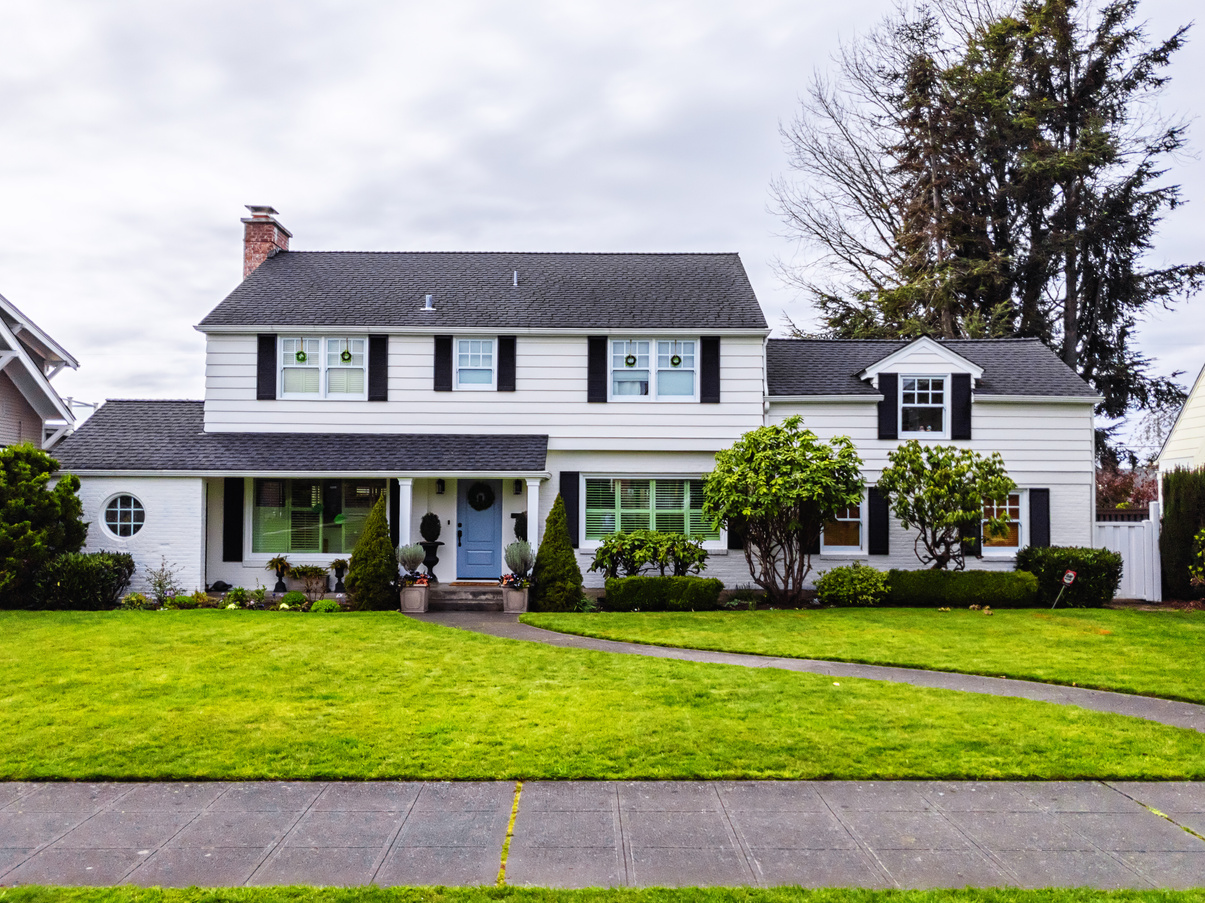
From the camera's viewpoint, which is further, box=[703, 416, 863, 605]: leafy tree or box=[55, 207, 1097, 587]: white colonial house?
box=[55, 207, 1097, 587]: white colonial house

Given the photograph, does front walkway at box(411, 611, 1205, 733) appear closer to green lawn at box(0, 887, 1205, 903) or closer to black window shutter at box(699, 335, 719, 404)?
green lawn at box(0, 887, 1205, 903)

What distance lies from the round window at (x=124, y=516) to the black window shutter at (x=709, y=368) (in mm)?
11193

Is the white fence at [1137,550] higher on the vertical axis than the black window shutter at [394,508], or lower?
lower

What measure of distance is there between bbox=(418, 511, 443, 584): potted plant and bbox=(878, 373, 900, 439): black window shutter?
367 inches

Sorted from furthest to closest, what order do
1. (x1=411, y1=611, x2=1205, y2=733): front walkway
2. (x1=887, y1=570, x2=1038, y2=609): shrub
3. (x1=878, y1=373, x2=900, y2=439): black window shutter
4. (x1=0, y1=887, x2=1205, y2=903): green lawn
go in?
(x1=878, y1=373, x2=900, y2=439): black window shutter, (x1=887, y1=570, x2=1038, y2=609): shrub, (x1=411, y1=611, x2=1205, y2=733): front walkway, (x1=0, y1=887, x2=1205, y2=903): green lawn

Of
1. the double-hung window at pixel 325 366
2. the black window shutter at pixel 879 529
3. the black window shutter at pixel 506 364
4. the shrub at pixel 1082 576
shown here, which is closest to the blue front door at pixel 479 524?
the black window shutter at pixel 506 364

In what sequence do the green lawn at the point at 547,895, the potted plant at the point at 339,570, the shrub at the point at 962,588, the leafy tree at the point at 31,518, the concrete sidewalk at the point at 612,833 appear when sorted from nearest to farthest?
the green lawn at the point at 547,895 < the concrete sidewalk at the point at 612,833 < the leafy tree at the point at 31,518 < the shrub at the point at 962,588 < the potted plant at the point at 339,570

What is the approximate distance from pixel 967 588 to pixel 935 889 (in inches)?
479

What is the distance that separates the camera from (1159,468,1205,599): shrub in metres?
17.1

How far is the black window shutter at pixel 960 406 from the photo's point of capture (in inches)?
687

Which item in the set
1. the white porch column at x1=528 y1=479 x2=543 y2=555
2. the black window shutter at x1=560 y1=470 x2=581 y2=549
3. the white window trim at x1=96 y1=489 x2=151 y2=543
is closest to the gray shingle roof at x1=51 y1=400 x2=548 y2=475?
the white porch column at x1=528 y1=479 x2=543 y2=555

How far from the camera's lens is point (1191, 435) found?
1897cm

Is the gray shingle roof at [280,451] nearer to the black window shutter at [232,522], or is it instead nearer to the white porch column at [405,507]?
the white porch column at [405,507]

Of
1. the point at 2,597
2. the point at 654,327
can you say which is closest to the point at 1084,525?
the point at 654,327
